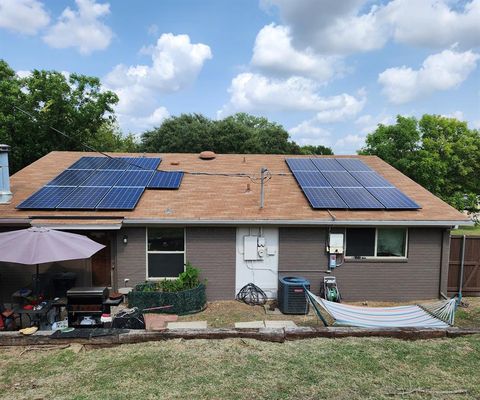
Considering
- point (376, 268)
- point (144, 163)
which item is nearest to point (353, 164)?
point (376, 268)

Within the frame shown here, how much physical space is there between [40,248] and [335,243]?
723 cm

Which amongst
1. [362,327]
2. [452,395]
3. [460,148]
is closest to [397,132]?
[460,148]

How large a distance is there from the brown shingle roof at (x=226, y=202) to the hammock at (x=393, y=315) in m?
2.76

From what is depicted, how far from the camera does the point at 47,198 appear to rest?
33.9ft

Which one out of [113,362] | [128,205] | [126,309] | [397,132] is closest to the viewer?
[113,362]

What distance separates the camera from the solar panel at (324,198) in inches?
409

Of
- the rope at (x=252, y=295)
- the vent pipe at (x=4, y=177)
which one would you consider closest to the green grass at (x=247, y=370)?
the rope at (x=252, y=295)

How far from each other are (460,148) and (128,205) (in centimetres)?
2524

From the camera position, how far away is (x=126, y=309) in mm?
9062

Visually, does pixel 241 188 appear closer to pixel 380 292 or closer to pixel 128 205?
pixel 128 205

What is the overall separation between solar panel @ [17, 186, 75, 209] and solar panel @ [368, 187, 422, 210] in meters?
9.37

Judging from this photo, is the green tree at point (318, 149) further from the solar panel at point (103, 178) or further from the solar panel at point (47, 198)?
the solar panel at point (47, 198)

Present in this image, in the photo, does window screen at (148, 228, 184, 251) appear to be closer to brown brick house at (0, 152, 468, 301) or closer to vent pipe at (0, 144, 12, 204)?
brown brick house at (0, 152, 468, 301)

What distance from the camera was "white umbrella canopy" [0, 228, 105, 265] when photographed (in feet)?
22.4
